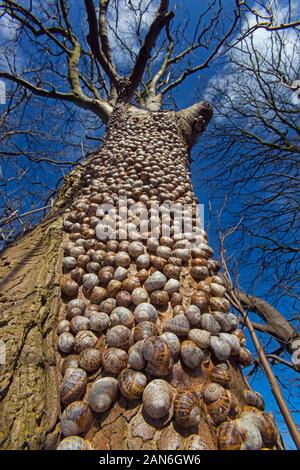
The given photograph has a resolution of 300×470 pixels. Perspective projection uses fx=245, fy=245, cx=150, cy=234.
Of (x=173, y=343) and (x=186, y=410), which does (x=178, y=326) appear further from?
(x=186, y=410)

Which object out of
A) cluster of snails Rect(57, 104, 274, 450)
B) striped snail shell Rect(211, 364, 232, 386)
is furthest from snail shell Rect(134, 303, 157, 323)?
striped snail shell Rect(211, 364, 232, 386)

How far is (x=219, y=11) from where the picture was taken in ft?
16.2

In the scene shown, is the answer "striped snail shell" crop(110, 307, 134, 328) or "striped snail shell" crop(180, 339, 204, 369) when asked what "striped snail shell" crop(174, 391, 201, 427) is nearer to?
"striped snail shell" crop(180, 339, 204, 369)

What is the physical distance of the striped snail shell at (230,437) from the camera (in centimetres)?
77

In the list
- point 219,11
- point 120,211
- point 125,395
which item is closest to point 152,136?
point 120,211

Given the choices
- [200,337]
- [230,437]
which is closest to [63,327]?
[200,337]

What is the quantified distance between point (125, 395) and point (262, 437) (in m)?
0.48

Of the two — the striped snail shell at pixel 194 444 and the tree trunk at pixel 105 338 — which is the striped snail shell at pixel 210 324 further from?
the striped snail shell at pixel 194 444

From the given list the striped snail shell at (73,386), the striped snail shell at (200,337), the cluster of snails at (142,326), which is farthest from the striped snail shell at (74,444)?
the striped snail shell at (200,337)

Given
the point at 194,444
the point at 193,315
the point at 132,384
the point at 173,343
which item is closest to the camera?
the point at 194,444

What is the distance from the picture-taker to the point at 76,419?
0.84 meters

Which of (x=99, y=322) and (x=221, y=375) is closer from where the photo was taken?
(x=221, y=375)

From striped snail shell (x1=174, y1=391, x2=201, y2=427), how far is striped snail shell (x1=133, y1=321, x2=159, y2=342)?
0.80ft

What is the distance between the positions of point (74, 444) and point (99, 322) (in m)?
→ 0.44
